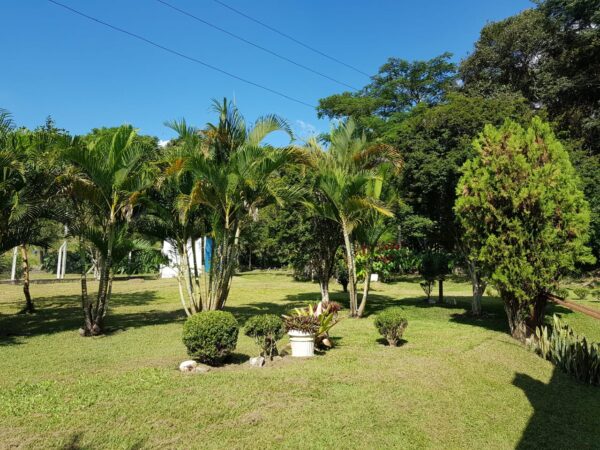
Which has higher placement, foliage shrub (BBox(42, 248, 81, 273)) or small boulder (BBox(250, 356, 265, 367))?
foliage shrub (BBox(42, 248, 81, 273))

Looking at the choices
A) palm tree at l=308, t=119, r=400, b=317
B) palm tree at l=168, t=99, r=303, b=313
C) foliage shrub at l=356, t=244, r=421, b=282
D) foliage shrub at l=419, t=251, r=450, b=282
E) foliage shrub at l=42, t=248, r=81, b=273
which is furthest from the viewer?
foliage shrub at l=42, t=248, r=81, b=273

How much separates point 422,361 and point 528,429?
8.12 ft

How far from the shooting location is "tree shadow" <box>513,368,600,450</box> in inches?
164

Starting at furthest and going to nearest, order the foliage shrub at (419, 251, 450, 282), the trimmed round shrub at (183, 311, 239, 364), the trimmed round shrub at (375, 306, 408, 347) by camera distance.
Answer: the foliage shrub at (419, 251, 450, 282) → the trimmed round shrub at (375, 306, 408, 347) → the trimmed round shrub at (183, 311, 239, 364)

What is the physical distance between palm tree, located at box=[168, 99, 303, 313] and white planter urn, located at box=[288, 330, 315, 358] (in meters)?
3.45

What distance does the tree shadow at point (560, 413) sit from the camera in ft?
13.7

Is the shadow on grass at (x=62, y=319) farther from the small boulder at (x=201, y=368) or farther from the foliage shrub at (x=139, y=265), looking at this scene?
the foliage shrub at (x=139, y=265)

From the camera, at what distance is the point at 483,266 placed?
9.09 m

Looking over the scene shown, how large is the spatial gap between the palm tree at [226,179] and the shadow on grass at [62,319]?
74.2 inches

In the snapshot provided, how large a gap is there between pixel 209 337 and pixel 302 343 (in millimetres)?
1654

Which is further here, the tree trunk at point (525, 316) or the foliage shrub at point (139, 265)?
the foliage shrub at point (139, 265)

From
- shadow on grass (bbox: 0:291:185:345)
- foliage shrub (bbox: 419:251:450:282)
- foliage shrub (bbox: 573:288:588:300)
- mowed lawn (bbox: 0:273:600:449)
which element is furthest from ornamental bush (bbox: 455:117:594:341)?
foliage shrub (bbox: 573:288:588:300)

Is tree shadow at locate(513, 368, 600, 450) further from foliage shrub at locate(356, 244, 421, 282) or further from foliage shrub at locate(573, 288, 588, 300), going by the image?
foliage shrub at locate(356, 244, 421, 282)

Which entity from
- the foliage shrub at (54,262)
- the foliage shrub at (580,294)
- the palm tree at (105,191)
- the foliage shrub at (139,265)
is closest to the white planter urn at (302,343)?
the palm tree at (105,191)
